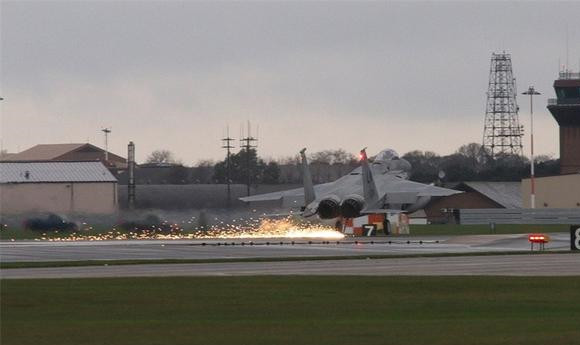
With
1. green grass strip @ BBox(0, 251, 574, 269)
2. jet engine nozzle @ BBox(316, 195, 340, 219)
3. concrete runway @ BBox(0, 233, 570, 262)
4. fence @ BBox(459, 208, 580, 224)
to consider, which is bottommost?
green grass strip @ BBox(0, 251, 574, 269)

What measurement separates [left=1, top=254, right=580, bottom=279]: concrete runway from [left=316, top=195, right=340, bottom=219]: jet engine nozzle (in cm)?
3187

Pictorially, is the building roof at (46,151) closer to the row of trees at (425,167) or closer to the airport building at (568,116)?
the row of trees at (425,167)

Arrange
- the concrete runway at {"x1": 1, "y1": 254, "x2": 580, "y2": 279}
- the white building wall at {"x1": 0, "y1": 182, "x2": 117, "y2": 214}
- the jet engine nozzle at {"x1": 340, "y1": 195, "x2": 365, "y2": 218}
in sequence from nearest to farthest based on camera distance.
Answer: the concrete runway at {"x1": 1, "y1": 254, "x2": 580, "y2": 279}
the jet engine nozzle at {"x1": 340, "y1": 195, "x2": 365, "y2": 218}
the white building wall at {"x1": 0, "y1": 182, "x2": 117, "y2": 214}

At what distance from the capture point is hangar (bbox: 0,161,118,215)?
281ft

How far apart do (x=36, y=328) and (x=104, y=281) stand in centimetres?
1221

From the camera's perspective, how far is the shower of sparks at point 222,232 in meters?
78.1

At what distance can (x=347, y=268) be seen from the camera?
1724 inches

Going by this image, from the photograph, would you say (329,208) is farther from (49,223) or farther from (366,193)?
(49,223)

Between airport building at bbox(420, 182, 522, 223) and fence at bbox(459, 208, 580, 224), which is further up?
airport building at bbox(420, 182, 522, 223)

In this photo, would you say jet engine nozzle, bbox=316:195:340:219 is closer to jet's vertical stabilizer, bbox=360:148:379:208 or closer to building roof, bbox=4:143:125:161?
jet's vertical stabilizer, bbox=360:148:379:208

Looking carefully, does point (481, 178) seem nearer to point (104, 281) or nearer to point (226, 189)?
point (226, 189)

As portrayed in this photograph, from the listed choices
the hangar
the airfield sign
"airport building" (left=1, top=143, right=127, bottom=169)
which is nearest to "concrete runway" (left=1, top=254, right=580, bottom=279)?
the airfield sign

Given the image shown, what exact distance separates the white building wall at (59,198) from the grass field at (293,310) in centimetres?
4823

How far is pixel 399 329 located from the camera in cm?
2458
